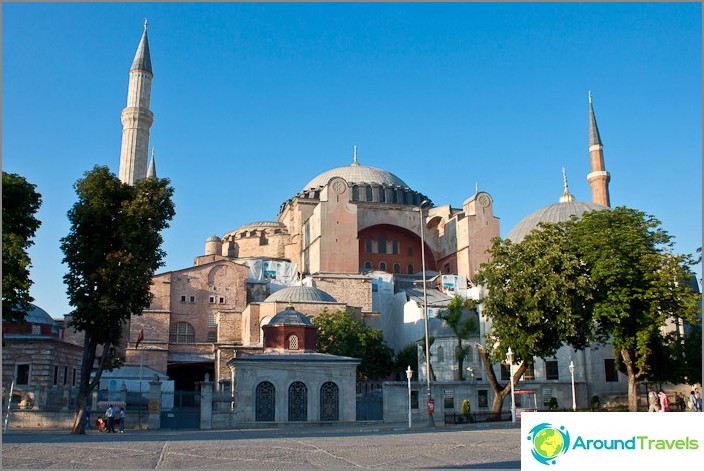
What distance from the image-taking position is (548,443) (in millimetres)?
9070

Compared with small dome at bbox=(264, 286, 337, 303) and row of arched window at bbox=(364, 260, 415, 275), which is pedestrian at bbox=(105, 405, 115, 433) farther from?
row of arched window at bbox=(364, 260, 415, 275)

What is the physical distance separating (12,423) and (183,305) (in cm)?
1957

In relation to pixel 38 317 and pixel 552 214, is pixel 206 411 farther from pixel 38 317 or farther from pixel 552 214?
pixel 552 214

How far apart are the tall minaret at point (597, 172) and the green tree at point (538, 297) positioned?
23710 mm

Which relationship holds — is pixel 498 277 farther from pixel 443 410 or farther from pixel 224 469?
pixel 224 469

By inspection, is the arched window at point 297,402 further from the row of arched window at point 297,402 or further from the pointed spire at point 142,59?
the pointed spire at point 142,59

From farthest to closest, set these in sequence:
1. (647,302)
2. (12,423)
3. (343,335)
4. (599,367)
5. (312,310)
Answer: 1. (312,310)
2. (343,335)
3. (599,367)
4. (12,423)
5. (647,302)

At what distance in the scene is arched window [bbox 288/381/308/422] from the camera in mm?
27975

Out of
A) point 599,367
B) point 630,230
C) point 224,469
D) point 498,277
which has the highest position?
point 630,230

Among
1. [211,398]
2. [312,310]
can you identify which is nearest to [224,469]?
[211,398]

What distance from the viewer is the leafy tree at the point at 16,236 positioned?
69.3 ft

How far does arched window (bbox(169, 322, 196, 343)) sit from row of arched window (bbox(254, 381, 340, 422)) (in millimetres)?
20450

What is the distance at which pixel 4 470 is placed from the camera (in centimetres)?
1127

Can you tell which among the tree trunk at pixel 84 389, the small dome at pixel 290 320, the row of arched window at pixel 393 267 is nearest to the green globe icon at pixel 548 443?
the tree trunk at pixel 84 389
